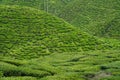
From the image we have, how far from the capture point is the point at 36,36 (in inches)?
3285

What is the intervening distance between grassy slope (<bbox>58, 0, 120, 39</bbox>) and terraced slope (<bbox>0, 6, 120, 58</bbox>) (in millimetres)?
18291

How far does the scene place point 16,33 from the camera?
82875 millimetres

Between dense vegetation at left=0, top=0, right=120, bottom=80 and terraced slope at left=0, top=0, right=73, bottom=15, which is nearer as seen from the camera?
dense vegetation at left=0, top=0, right=120, bottom=80

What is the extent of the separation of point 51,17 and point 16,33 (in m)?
15.0

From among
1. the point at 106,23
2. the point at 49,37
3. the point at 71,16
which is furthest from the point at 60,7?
the point at 49,37

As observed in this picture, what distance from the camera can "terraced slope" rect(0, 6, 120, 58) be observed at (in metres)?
76.5

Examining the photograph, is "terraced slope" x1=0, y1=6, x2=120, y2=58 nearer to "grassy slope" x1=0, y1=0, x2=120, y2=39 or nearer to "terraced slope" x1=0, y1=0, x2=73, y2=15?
"grassy slope" x1=0, y1=0, x2=120, y2=39

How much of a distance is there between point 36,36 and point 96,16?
4596cm

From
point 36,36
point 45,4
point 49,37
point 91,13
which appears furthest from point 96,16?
point 36,36

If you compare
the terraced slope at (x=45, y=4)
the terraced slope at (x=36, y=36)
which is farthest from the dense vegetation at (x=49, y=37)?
the terraced slope at (x=45, y=4)

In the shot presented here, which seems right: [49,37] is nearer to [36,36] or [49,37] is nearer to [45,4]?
[36,36]

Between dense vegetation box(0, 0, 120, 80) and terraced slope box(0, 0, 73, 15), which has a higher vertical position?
dense vegetation box(0, 0, 120, 80)

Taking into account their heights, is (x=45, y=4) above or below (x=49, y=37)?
below

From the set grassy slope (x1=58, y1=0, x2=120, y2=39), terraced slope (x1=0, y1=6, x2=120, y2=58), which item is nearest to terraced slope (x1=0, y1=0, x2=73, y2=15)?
grassy slope (x1=58, y1=0, x2=120, y2=39)
